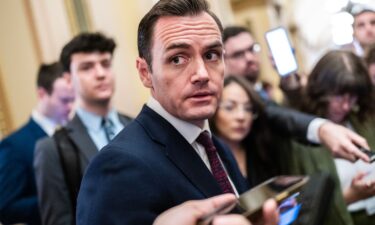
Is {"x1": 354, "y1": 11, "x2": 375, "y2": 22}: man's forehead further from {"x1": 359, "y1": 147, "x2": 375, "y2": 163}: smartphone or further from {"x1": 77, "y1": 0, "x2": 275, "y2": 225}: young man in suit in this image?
{"x1": 77, "y1": 0, "x2": 275, "y2": 225}: young man in suit

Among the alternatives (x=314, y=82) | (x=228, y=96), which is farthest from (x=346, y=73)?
(x=228, y=96)

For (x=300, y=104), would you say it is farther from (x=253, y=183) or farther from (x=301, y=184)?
(x=301, y=184)

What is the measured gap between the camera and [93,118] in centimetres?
A: 160

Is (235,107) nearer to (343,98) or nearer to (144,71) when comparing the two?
(343,98)

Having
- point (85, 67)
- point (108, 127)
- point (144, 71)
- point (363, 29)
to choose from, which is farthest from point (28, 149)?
point (363, 29)

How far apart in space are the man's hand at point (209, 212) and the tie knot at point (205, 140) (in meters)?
0.39

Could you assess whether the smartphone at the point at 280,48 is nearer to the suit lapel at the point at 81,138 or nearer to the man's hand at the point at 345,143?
the man's hand at the point at 345,143

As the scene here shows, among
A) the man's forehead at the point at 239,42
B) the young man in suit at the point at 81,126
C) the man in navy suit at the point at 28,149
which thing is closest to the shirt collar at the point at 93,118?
the young man in suit at the point at 81,126

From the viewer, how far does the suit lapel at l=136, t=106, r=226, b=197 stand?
969mm

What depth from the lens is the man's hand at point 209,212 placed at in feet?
2.03

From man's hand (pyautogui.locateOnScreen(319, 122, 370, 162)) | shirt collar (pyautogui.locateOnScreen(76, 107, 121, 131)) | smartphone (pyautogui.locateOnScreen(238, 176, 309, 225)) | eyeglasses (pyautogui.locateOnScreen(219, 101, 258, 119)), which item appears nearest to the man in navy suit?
shirt collar (pyautogui.locateOnScreen(76, 107, 121, 131))

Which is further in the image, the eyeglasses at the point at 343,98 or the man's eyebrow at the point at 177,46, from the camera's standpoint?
the eyeglasses at the point at 343,98

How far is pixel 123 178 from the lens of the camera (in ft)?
2.79

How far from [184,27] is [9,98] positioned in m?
1.77
